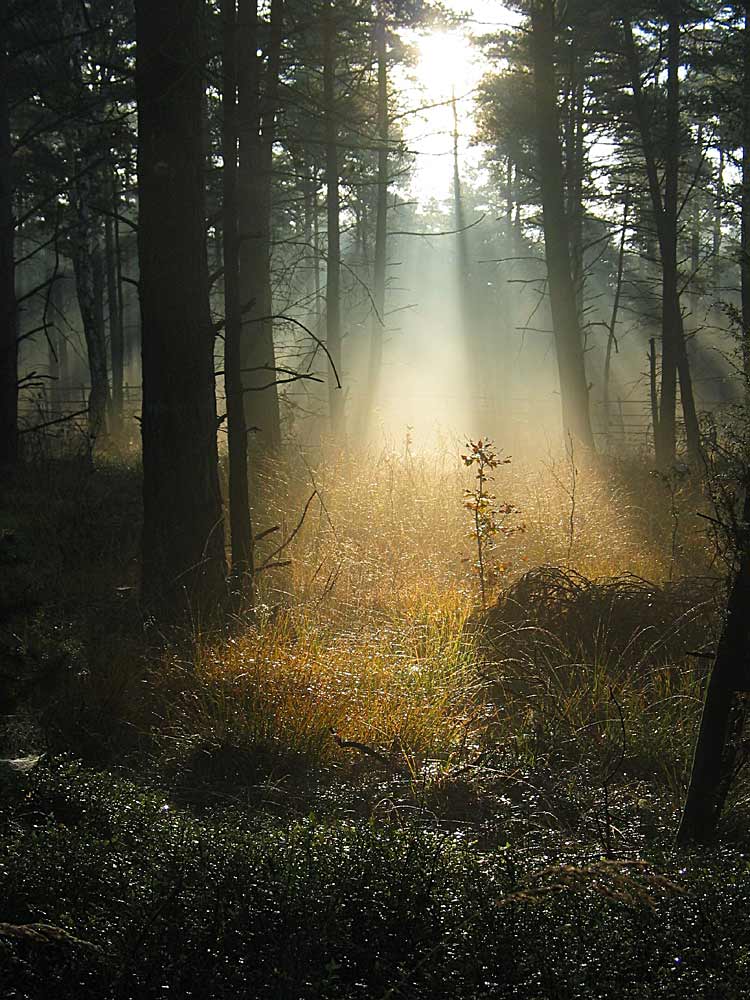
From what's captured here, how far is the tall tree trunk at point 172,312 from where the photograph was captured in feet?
18.6

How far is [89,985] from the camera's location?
2.07m

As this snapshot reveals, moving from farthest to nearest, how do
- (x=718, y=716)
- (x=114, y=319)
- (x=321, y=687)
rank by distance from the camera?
(x=114, y=319) < (x=321, y=687) < (x=718, y=716)

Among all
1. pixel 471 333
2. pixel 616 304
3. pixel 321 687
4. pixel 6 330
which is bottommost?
pixel 321 687

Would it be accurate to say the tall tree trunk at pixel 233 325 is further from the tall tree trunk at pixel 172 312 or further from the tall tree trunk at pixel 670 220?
the tall tree trunk at pixel 670 220

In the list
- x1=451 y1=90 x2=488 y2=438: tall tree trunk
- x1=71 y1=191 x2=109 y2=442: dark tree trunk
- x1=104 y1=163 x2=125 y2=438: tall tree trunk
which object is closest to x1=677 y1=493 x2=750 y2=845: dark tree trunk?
x1=71 y1=191 x2=109 y2=442: dark tree trunk

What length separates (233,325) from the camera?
616cm

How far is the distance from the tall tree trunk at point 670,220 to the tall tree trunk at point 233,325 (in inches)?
357

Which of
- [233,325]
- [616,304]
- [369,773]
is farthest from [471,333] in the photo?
[369,773]

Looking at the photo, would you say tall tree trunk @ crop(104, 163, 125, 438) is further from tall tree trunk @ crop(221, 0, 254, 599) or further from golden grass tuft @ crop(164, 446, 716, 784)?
tall tree trunk @ crop(221, 0, 254, 599)

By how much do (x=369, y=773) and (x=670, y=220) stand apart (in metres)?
12.4

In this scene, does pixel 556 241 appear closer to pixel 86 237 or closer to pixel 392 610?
pixel 86 237

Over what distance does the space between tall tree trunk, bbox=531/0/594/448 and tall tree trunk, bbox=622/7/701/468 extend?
48.6 inches

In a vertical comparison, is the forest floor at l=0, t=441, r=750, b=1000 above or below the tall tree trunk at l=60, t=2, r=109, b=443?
below

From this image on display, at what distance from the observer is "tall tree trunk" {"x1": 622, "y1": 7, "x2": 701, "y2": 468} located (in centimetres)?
1374
